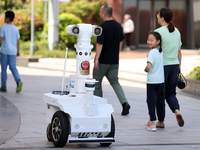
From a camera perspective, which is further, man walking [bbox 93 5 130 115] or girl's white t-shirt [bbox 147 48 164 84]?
man walking [bbox 93 5 130 115]

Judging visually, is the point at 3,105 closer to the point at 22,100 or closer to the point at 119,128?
the point at 22,100

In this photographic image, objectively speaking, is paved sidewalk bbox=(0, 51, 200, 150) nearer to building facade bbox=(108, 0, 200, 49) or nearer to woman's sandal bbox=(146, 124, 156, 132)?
woman's sandal bbox=(146, 124, 156, 132)

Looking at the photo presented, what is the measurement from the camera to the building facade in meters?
24.8

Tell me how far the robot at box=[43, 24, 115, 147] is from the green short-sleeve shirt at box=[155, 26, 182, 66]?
1.46 metres

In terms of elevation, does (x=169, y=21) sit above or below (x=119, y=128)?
above

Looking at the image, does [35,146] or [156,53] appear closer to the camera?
[35,146]

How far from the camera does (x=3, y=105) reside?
8.24m

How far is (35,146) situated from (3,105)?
3.30 meters

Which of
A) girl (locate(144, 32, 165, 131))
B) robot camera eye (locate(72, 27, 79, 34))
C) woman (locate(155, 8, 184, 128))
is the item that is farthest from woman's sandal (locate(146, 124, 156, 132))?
robot camera eye (locate(72, 27, 79, 34))

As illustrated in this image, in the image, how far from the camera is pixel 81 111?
197 inches

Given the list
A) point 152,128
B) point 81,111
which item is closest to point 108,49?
point 152,128

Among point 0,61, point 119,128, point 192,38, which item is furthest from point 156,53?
point 192,38

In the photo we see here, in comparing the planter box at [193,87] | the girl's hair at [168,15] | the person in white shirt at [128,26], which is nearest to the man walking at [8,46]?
the planter box at [193,87]

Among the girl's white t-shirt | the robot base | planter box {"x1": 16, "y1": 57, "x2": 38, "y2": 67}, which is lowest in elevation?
planter box {"x1": 16, "y1": 57, "x2": 38, "y2": 67}
